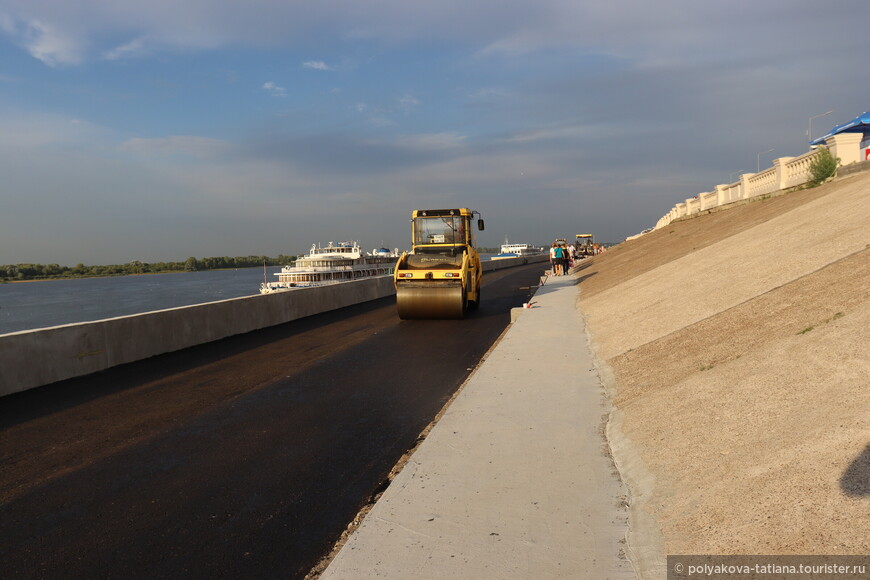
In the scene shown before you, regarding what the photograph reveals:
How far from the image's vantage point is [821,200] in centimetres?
1545

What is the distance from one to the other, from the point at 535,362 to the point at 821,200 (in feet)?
39.7

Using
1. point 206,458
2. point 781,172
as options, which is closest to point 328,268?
point 781,172

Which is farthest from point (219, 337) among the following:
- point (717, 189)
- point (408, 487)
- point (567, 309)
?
point (717, 189)

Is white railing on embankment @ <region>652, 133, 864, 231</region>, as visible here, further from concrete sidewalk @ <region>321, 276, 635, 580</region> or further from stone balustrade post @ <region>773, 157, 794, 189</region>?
concrete sidewalk @ <region>321, 276, 635, 580</region>

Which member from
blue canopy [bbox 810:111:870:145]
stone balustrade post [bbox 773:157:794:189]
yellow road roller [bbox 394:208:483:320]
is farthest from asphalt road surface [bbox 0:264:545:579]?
blue canopy [bbox 810:111:870:145]

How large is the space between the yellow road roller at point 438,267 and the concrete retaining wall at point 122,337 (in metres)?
4.23

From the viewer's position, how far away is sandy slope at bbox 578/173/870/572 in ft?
10.8

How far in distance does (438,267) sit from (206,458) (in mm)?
11013

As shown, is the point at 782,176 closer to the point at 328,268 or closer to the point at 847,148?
the point at 847,148

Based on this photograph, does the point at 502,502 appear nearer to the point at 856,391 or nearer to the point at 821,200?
the point at 856,391

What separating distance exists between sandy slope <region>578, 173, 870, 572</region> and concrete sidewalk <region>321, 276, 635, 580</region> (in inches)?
13.7

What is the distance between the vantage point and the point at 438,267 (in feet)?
53.1

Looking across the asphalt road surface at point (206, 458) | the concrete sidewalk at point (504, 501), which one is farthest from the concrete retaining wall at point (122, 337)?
the concrete sidewalk at point (504, 501)

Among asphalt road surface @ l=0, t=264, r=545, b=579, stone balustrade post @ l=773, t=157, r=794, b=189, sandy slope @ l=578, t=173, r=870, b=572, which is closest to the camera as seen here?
sandy slope @ l=578, t=173, r=870, b=572
